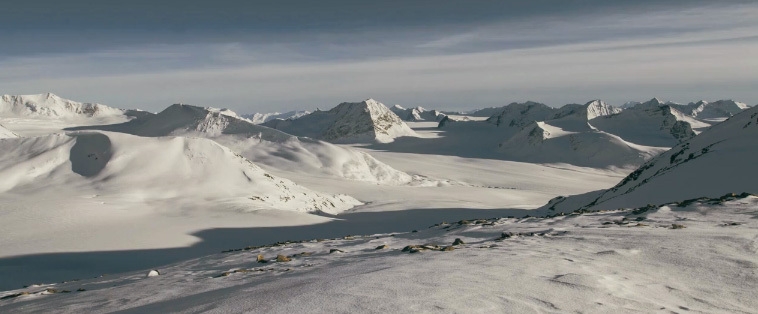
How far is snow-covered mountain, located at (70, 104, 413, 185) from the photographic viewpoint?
75.9 meters

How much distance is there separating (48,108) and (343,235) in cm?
16192

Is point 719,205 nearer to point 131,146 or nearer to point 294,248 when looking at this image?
point 294,248

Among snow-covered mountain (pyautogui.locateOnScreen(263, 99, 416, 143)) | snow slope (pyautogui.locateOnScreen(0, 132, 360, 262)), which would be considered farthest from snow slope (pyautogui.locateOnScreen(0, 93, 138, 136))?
snow slope (pyautogui.locateOnScreen(0, 132, 360, 262))

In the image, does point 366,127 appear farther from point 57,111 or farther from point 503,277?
point 503,277

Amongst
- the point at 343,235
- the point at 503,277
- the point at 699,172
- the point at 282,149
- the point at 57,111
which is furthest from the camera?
the point at 57,111

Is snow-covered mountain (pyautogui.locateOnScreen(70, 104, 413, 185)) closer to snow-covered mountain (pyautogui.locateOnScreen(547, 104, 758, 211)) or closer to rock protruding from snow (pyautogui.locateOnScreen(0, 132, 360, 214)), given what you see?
rock protruding from snow (pyautogui.locateOnScreen(0, 132, 360, 214))

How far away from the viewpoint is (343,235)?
28.9 metres

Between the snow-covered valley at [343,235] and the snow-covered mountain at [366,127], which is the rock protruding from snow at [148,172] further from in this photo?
the snow-covered mountain at [366,127]

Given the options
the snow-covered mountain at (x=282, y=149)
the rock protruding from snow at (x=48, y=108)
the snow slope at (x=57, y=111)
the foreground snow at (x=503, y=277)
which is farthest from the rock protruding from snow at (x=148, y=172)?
the rock protruding from snow at (x=48, y=108)

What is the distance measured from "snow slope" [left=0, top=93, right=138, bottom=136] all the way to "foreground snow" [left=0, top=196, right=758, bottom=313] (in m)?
149

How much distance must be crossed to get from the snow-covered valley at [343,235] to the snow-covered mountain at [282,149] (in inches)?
21.2

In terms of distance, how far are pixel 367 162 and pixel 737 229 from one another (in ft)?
231

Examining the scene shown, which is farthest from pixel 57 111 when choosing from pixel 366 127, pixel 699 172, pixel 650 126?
pixel 650 126

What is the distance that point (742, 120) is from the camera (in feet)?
120
